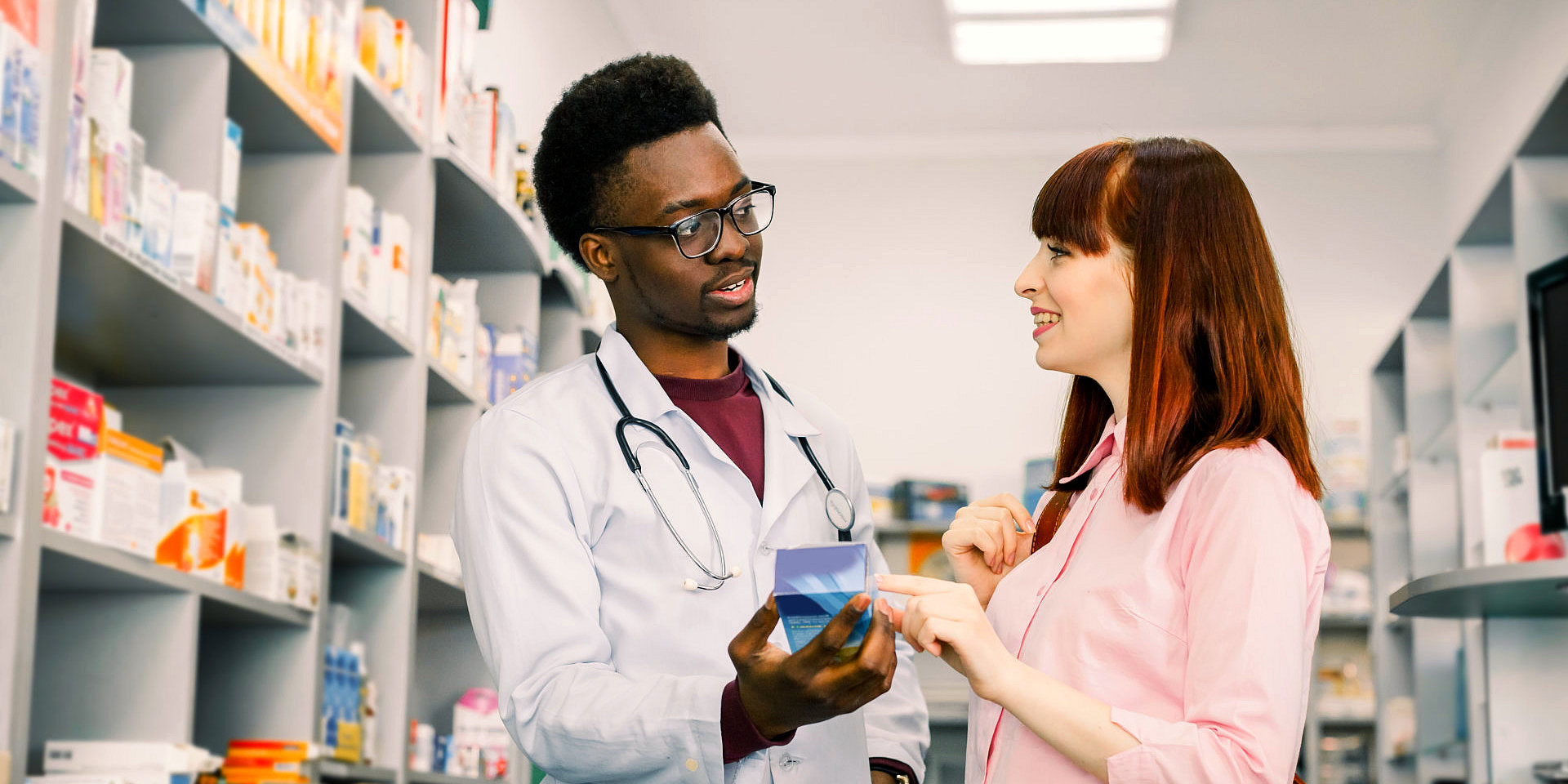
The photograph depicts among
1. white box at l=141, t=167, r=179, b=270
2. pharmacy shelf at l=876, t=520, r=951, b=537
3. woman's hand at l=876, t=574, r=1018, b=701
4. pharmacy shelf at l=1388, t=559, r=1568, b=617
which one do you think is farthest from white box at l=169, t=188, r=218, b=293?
pharmacy shelf at l=876, t=520, r=951, b=537

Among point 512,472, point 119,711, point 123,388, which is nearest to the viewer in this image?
point 512,472

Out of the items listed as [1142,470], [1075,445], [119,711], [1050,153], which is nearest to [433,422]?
[119,711]

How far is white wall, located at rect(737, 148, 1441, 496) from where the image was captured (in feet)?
25.9

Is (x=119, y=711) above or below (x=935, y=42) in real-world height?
below

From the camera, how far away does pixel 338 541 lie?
3.15 metres

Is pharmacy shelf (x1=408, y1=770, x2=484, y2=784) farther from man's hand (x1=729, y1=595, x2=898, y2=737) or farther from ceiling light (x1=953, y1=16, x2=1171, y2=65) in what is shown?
ceiling light (x1=953, y1=16, x2=1171, y2=65)

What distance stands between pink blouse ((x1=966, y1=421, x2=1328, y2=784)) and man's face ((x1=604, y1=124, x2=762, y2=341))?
598 millimetres

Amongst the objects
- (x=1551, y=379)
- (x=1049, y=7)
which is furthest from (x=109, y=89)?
(x=1049, y=7)

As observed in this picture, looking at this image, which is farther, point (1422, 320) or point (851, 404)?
point (851, 404)

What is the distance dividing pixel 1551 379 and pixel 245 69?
10.2ft

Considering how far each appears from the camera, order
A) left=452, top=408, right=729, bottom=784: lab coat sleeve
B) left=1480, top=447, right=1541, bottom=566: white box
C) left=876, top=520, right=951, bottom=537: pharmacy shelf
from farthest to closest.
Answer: left=876, top=520, right=951, bottom=537: pharmacy shelf
left=1480, top=447, right=1541, bottom=566: white box
left=452, top=408, right=729, bottom=784: lab coat sleeve

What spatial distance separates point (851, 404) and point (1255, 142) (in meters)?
2.74

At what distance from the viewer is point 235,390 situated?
9.87 ft

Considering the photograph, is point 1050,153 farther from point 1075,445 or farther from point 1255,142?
point 1075,445
